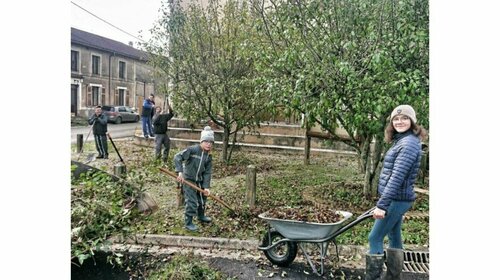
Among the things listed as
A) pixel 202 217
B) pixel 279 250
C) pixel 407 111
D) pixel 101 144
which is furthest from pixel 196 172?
pixel 407 111

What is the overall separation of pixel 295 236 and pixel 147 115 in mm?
1576

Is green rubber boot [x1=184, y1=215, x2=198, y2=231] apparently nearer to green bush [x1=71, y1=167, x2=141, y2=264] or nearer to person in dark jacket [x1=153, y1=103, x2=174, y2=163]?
green bush [x1=71, y1=167, x2=141, y2=264]

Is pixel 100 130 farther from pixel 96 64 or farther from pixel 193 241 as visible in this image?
pixel 193 241

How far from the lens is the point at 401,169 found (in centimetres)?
199

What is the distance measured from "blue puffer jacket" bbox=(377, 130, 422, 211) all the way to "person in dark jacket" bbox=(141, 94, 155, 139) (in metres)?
1.85

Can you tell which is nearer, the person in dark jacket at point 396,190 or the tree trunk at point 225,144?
the person in dark jacket at point 396,190

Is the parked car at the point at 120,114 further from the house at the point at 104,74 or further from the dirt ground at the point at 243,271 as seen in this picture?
the dirt ground at the point at 243,271

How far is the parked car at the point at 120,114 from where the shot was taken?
2730mm

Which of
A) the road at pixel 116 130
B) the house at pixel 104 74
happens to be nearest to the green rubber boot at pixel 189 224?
the road at pixel 116 130

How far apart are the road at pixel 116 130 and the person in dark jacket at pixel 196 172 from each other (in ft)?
1.37

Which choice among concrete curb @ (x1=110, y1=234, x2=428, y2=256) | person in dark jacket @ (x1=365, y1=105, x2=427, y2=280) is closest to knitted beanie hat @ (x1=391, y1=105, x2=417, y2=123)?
person in dark jacket @ (x1=365, y1=105, x2=427, y2=280)
